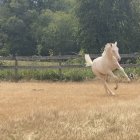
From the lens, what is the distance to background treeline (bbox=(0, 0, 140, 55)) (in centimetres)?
4650

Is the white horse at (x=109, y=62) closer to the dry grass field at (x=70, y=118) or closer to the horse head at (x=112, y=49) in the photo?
the horse head at (x=112, y=49)

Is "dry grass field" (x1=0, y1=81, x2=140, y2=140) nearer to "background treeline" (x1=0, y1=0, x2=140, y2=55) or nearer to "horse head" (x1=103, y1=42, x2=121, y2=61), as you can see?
"horse head" (x1=103, y1=42, x2=121, y2=61)

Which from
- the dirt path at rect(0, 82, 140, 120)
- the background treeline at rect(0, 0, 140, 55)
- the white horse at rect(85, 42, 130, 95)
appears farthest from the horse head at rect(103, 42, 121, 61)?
the background treeline at rect(0, 0, 140, 55)

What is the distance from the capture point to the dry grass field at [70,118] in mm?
9266

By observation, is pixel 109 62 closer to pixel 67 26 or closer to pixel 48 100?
pixel 48 100

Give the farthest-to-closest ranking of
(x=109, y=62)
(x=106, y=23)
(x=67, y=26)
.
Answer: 1. (x=67, y=26)
2. (x=106, y=23)
3. (x=109, y=62)

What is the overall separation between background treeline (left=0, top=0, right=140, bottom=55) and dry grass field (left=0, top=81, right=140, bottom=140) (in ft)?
63.8

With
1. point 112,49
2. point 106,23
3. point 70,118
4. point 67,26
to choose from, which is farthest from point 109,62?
point 67,26

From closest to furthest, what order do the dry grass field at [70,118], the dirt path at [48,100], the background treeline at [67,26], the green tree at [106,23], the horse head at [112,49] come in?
the dry grass field at [70,118] → the dirt path at [48,100] → the horse head at [112,49] → the green tree at [106,23] → the background treeline at [67,26]

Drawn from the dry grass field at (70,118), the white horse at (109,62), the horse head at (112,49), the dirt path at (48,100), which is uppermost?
the horse head at (112,49)

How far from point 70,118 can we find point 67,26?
5817 cm

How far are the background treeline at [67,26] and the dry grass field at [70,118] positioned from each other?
63.8 ft

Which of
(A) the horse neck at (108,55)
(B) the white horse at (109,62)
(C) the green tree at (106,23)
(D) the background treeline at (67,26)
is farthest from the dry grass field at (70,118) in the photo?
(C) the green tree at (106,23)

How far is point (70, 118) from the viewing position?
34.8 feet
